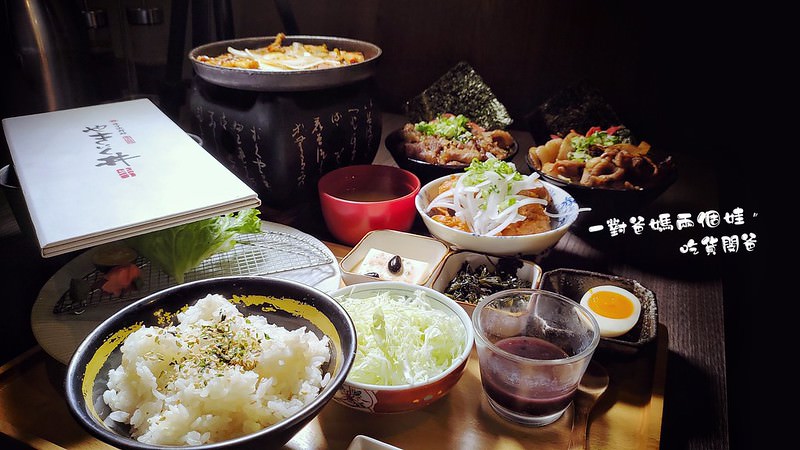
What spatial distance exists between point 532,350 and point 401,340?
13.0 inches

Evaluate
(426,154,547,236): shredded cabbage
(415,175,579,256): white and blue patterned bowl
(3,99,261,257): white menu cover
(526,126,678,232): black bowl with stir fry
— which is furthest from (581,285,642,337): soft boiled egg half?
(3,99,261,257): white menu cover

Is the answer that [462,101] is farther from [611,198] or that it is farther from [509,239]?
[509,239]

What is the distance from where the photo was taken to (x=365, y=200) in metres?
2.21

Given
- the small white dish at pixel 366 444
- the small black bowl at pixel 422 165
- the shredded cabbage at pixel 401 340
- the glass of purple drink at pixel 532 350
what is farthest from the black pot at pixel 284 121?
the small white dish at pixel 366 444

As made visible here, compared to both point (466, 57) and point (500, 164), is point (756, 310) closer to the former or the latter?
point (500, 164)

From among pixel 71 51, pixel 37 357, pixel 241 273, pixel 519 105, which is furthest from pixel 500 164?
pixel 71 51

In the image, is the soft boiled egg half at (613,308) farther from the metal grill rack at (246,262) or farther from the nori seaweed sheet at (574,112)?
the nori seaweed sheet at (574,112)

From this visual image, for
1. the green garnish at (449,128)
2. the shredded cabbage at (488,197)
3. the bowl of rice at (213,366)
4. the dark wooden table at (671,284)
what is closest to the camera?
the bowl of rice at (213,366)

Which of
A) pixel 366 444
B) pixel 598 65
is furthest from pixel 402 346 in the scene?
pixel 598 65

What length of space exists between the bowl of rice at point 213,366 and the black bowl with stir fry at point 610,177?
1264 millimetres

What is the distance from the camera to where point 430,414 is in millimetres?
1321

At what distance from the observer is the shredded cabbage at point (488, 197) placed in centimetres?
193

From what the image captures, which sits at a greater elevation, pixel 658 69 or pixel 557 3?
pixel 557 3

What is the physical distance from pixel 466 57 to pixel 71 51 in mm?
2066
